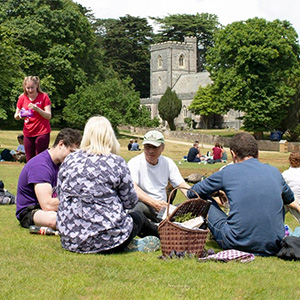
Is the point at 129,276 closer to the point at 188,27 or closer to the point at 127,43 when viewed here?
the point at 127,43

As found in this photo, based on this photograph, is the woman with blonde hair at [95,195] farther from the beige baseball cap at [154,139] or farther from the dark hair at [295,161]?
the dark hair at [295,161]

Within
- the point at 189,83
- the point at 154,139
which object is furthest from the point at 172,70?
the point at 154,139

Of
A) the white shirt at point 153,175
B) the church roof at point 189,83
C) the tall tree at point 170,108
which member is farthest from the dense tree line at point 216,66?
the white shirt at point 153,175

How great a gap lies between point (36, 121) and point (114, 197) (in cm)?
415

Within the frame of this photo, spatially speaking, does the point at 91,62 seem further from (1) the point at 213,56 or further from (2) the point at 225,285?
(2) the point at 225,285

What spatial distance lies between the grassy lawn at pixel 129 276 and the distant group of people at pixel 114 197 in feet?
0.62

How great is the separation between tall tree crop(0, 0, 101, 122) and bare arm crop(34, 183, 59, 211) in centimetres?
3767

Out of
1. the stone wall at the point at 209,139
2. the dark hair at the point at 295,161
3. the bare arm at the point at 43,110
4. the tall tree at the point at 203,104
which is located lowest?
the stone wall at the point at 209,139

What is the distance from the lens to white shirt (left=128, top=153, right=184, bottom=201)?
6.63 metres

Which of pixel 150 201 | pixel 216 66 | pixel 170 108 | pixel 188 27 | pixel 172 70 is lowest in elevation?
pixel 170 108

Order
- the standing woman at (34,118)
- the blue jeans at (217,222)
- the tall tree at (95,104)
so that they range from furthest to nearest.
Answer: the tall tree at (95,104) → the standing woman at (34,118) → the blue jeans at (217,222)

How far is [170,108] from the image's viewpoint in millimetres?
76688

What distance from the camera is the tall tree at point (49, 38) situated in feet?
148

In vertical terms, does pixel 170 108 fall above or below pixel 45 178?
below
